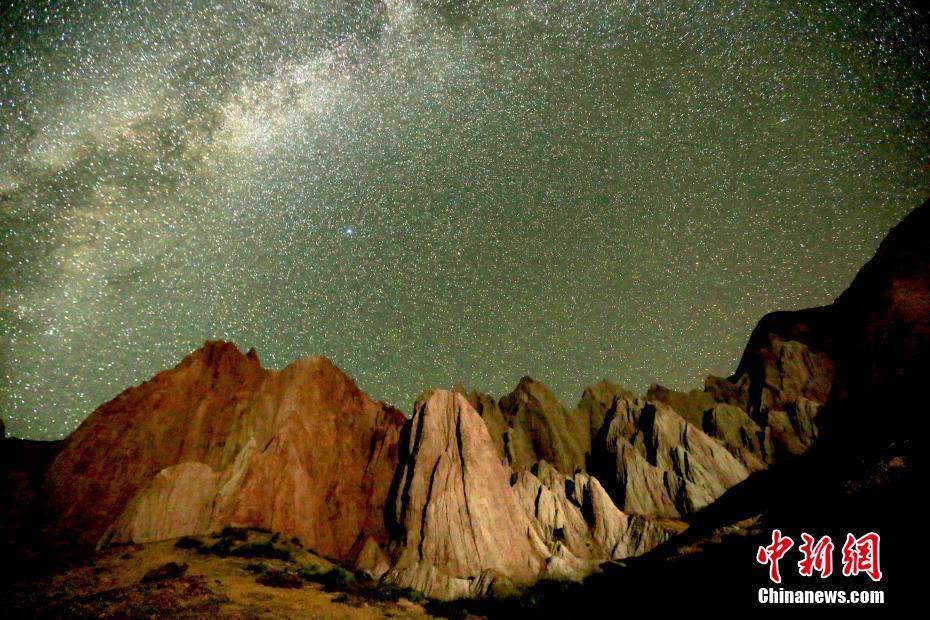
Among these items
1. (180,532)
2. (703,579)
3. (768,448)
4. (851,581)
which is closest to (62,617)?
(703,579)

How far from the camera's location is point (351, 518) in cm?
3400

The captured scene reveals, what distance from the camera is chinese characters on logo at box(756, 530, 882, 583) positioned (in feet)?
15.0

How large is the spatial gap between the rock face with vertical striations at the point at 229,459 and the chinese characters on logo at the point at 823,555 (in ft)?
101

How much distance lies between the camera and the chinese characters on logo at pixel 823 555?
15.0 ft

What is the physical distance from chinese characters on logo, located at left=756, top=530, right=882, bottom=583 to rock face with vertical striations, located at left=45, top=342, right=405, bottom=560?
1217 inches

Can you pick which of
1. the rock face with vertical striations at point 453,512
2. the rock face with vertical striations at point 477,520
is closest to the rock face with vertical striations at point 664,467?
the rock face with vertical striations at point 477,520

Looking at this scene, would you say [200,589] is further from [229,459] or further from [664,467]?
[664,467]

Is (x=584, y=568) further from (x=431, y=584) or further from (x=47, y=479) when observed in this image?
(x=47, y=479)

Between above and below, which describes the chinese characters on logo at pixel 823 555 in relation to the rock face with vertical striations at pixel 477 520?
above

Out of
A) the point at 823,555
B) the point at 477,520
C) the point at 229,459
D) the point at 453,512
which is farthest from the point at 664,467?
the point at 823,555

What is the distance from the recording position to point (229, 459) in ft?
114

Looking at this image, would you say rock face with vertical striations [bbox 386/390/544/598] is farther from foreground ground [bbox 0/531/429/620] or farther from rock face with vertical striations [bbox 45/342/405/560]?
foreground ground [bbox 0/531/429/620]

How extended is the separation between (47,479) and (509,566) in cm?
3812

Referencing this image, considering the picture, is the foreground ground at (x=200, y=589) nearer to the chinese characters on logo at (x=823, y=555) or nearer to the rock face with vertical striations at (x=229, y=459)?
the chinese characters on logo at (x=823, y=555)
